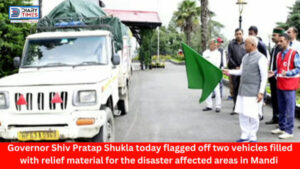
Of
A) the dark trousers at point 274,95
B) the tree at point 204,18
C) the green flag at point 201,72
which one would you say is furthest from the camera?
the tree at point 204,18

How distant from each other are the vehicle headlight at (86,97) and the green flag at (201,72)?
302 cm

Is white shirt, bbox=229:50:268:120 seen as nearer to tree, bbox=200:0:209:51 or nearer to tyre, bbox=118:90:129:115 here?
tyre, bbox=118:90:129:115

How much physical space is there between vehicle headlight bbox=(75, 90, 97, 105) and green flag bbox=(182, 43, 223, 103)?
119 inches

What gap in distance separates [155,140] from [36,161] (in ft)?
7.88

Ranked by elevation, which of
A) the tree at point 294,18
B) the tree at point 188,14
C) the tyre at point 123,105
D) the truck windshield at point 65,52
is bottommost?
the tyre at point 123,105

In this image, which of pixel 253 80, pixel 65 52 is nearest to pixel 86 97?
pixel 65 52

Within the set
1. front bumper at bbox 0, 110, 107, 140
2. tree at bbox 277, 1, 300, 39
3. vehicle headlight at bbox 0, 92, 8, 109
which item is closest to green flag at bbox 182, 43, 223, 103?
front bumper at bbox 0, 110, 107, 140

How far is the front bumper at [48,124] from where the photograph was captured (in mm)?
4355

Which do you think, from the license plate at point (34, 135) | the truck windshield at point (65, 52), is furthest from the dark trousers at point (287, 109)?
the license plate at point (34, 135)

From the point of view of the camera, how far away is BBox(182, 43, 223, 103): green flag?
22.1 feet

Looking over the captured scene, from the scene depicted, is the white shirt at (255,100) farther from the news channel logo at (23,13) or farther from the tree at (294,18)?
the tree at (294,18)

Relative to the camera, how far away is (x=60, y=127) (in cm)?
435

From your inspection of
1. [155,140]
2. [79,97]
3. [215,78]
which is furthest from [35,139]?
[215,78]

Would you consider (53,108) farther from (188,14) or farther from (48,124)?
(188,14)
